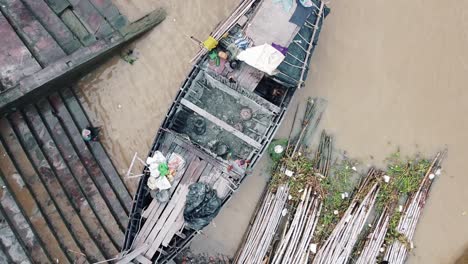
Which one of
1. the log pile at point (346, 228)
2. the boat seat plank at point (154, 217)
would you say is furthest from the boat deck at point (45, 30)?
the log pile at point (346, 228)

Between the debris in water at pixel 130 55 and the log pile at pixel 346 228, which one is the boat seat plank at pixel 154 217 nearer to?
the log pile at pixel 346 228

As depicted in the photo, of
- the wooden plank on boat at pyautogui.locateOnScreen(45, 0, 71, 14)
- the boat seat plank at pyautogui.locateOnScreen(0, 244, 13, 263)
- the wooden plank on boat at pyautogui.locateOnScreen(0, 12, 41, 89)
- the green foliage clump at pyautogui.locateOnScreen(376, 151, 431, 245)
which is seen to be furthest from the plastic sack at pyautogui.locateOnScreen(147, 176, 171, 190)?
the green foliage clump at pyautogui.locateOnScreen(376, 151, 431, 245)

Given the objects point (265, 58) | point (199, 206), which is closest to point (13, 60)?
point (199, 206)

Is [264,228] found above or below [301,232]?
below

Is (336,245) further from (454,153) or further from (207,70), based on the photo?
(207,70)

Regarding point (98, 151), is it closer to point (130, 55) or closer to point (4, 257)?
point (130, 55)

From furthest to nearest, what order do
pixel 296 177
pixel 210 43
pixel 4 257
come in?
pixel 296 177
pixel 210 43
pixel 4 257

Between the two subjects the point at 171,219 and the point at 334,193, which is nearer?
the point at 171,219
